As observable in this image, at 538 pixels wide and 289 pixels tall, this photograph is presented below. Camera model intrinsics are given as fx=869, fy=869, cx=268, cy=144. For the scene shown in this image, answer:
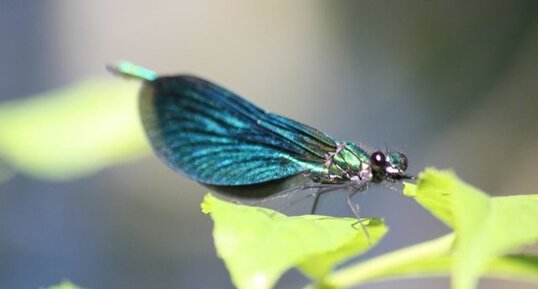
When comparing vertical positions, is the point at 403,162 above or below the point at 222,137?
above

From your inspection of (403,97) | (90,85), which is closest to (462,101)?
(403,97)

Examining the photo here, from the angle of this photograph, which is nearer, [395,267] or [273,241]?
[273,241]

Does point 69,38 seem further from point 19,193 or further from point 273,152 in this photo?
point 273,152

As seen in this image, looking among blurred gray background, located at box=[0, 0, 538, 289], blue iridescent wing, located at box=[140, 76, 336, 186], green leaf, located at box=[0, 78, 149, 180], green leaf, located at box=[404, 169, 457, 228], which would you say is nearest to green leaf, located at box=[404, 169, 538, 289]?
green leaf, located at box=[404, 169, 457, 228]

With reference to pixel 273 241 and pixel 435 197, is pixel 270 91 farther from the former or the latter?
pixel 273 241

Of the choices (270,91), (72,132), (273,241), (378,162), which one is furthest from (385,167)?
(270,91)

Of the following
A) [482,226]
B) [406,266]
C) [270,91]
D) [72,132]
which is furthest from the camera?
[270,91]

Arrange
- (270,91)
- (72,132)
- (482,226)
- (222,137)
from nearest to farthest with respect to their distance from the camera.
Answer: (482,226)
(222,137)
(72,132)
(270,91)

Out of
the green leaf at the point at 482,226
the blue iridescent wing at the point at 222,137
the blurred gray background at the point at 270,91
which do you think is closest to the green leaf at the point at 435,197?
the green leaf at the point at 482,226
